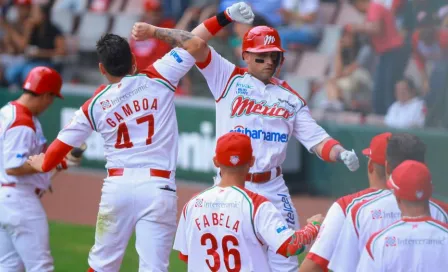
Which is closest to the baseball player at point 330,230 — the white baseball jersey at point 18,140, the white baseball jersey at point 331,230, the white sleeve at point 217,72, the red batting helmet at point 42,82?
the white baseball jersey at point 331,230

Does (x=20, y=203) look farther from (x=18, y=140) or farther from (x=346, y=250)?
(x=346, y=250)

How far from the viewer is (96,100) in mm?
6355

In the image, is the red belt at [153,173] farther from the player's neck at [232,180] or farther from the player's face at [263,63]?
the player's neck at [232,180]

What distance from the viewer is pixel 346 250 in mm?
5086

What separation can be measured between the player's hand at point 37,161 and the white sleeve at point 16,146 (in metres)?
0.16

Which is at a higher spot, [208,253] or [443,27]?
[443,27]

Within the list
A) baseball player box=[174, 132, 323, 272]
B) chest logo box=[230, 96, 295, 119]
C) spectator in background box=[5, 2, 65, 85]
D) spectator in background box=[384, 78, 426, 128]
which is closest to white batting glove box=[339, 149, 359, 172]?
chest logo box=[230, 96, 295, 119]

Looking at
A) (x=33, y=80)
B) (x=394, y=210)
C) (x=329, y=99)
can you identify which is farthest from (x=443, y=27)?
(x=394, y=210)

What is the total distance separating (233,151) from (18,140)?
7.62ft

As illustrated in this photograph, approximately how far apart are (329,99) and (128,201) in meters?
6.26

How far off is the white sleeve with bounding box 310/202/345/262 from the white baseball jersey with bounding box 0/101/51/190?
2661mm

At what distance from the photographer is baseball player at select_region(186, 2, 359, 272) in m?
6.57

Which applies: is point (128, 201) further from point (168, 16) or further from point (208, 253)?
point (168, 16)

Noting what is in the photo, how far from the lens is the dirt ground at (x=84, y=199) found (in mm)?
11320
